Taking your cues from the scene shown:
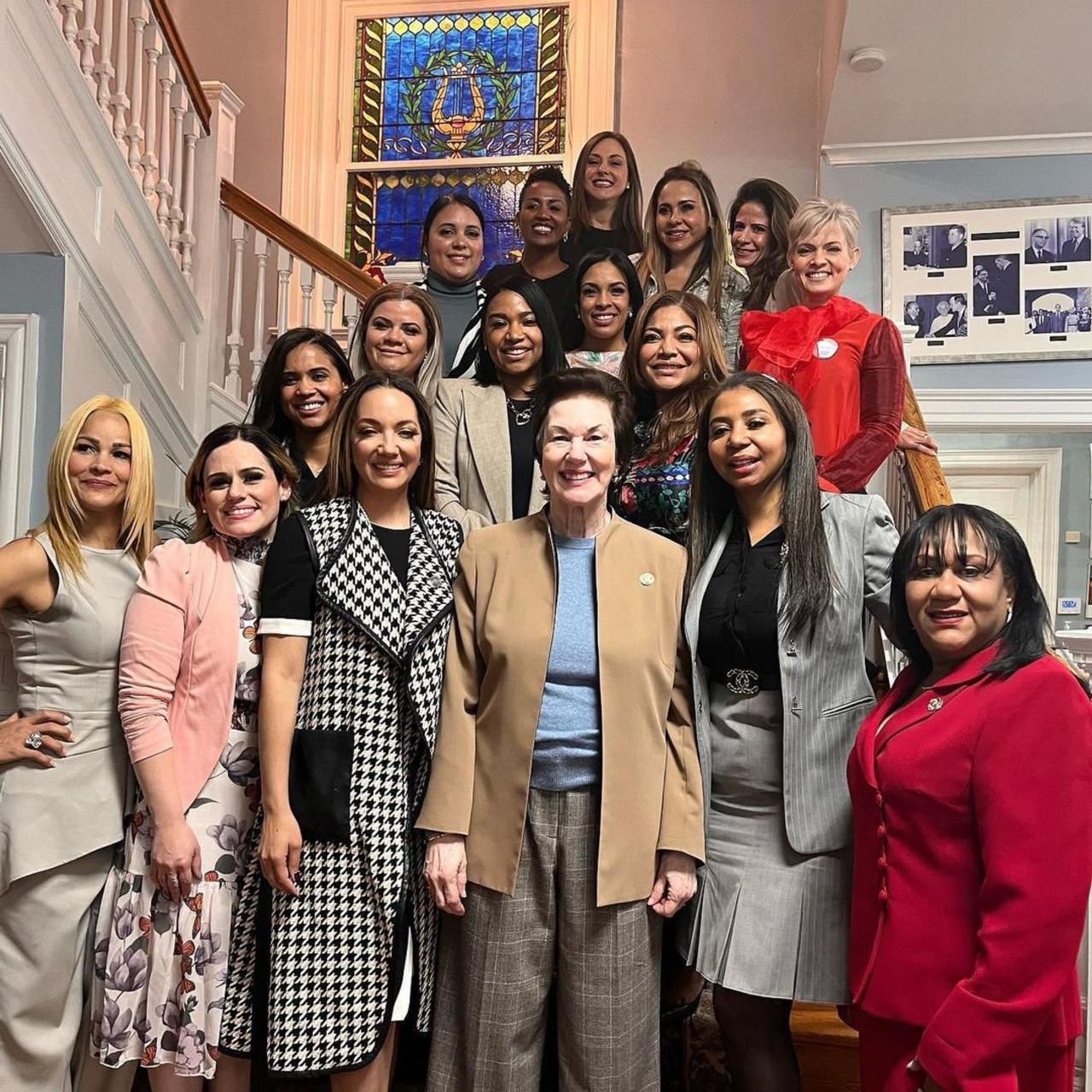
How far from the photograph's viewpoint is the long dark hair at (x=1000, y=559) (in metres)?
1.76

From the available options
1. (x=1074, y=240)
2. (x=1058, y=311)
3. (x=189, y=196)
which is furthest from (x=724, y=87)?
(x=189, y=196)

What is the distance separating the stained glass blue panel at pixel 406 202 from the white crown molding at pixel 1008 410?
3003 mm

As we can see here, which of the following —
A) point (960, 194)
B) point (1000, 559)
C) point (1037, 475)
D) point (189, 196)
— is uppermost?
point (960, 194)

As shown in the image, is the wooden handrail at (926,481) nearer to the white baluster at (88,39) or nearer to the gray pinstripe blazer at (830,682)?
the gray pinstripe blazer at (830,682)

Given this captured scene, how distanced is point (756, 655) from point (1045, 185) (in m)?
4.82

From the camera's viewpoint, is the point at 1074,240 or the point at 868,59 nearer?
the point at 868,59

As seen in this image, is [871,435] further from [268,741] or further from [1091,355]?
[1091,355]

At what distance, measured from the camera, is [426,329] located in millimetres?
2998

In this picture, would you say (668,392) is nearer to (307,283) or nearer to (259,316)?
(259,316)

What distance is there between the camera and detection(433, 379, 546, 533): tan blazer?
2768 mm

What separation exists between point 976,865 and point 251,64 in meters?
7.16

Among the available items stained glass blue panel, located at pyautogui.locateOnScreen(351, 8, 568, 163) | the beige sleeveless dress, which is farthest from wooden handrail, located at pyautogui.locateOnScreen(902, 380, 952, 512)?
stained glass blue panel, located at pyautogui.locateOnScreen(351, 8, 568, 163)

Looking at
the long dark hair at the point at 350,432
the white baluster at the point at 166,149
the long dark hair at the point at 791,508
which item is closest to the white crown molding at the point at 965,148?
the white baluster at the point at 166,149

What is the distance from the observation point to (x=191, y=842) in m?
2.14
